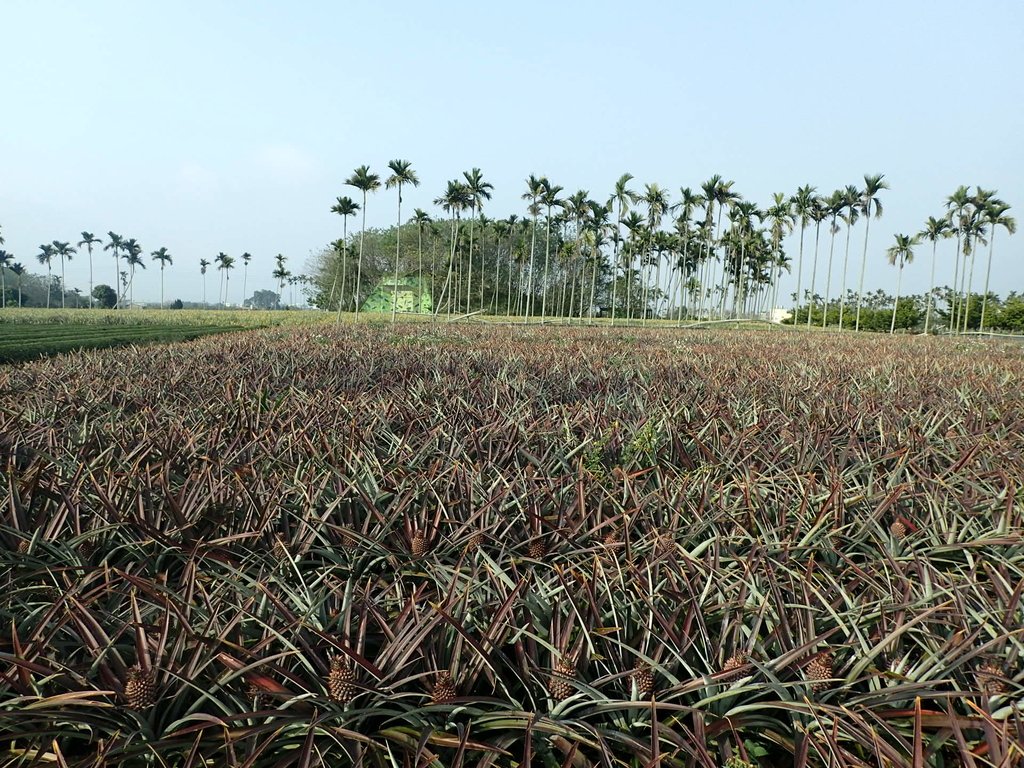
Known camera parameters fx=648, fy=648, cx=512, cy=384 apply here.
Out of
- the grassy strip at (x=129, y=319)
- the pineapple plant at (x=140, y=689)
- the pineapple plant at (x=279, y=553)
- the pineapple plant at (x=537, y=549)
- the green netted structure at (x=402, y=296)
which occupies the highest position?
the green netted structure at (x=402, y=296)

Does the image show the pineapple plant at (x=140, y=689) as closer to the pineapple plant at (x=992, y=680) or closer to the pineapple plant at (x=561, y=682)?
the pineapple plant at (x=561, y=682)

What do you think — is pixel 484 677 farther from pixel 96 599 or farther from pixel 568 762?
pixel 96 599

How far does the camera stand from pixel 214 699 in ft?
4.02

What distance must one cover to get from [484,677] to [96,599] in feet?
3.18

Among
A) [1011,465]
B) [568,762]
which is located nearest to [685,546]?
[568,762]

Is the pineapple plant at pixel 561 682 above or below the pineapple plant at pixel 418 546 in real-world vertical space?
below

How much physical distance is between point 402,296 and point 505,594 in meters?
81.3

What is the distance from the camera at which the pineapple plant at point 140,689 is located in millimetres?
1243

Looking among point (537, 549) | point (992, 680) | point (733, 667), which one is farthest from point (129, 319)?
point (992, 680)

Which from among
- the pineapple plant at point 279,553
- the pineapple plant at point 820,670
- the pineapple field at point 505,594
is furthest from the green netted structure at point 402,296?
the pineapple plant at point 820,670

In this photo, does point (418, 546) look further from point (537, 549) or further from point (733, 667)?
point (733, 667)

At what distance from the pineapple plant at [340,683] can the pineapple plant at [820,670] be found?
3.00 ft

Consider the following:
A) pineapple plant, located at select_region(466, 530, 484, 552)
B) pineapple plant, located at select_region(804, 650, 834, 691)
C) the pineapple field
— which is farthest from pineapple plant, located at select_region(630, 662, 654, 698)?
pineapple plant, located at select_region(466, 530, 484, 552)

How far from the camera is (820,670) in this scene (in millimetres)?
1320
